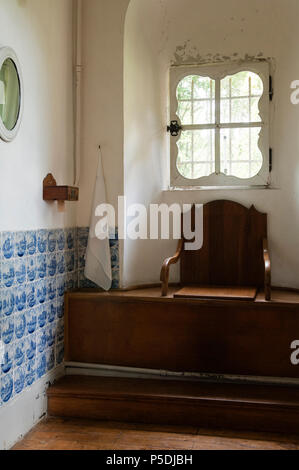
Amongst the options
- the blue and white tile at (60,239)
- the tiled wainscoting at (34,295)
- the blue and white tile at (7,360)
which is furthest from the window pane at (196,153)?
the blue and white tile at (7,360)

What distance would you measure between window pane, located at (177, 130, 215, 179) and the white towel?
0.78 m

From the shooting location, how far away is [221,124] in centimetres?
411

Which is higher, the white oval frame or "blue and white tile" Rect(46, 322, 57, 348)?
the white oval frame

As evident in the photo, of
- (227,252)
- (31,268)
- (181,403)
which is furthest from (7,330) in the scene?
(227,252)

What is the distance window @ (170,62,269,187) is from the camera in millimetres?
4031

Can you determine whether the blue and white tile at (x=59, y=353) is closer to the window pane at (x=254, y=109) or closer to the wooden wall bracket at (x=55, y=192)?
the wooden wall bracket at (x=55, y=192)

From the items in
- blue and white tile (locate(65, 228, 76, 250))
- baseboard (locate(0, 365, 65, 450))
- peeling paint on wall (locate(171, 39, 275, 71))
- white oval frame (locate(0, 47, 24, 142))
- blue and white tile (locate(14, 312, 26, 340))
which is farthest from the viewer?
peeling paint on wall (locate(171, 39, 275, 71))

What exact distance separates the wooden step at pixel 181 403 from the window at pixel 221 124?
5.22 feet

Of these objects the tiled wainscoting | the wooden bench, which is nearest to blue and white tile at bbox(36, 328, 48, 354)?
the tiled wainscoting

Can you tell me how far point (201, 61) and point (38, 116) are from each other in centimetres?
156

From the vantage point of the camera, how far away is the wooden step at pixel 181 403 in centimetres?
308

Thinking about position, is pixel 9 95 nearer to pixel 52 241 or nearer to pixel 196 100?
pixel 52 241

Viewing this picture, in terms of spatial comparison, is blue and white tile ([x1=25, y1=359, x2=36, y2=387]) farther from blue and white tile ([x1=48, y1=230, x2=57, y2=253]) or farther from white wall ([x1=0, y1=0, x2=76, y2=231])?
white wall ([x1=0, y1=0, x2=76, y2=231])
